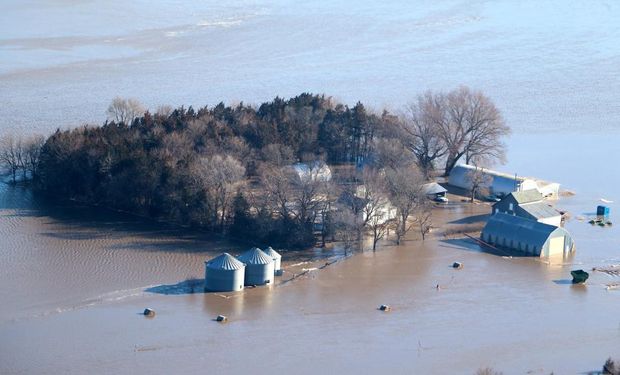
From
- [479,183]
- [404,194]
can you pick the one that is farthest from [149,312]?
[479,183]

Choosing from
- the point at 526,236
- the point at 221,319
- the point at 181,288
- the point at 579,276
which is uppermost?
the point at 526,236

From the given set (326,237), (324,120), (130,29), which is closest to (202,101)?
(324,120)

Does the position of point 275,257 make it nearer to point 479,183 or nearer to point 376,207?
point 376,207

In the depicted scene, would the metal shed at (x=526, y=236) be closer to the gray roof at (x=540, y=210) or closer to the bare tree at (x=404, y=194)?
the gray roof at (x=540, y=210)

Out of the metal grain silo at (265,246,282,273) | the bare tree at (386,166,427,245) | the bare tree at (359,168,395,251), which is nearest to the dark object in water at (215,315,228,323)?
the metal grain silo at (265,246,282,273)

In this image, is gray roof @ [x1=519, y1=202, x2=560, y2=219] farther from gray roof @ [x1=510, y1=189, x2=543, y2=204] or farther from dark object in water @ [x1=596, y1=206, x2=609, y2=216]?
dark object in water @ [x1=596, y1=206, x2=609, y2=216]

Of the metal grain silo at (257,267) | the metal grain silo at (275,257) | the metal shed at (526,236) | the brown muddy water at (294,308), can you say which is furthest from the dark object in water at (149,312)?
the metal shed at (526,236)

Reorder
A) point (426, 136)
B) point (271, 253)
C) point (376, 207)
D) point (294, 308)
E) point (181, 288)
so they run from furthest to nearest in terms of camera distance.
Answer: point (426, 136) → point (376, 207) → point (271, 253) → point (181, 288) → point (294, 308)
